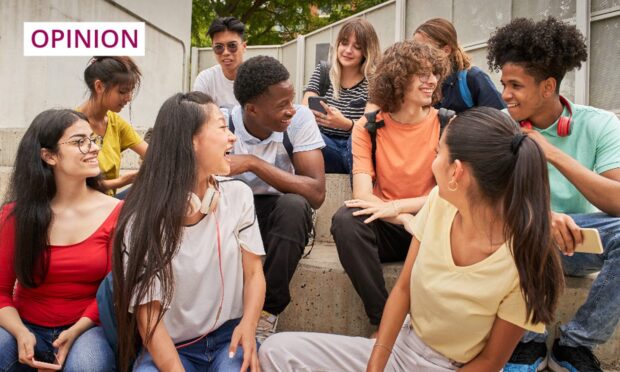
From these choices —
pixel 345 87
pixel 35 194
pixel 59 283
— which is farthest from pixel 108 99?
pixel 345 87

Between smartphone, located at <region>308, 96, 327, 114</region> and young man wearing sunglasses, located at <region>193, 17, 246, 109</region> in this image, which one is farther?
young man wearing sunglasses, located at <region>193, 17, 246, 109</region>

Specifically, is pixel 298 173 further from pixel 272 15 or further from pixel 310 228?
pixel 272 15

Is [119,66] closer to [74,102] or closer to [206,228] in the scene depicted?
[206,228]

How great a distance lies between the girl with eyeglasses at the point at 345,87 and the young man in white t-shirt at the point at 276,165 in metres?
0.72

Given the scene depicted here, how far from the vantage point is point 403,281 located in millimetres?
1844

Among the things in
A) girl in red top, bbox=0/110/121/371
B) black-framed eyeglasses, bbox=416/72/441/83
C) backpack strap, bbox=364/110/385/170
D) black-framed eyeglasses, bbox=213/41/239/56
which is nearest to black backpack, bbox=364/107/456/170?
backpack strap, bbox=364/110/385/170

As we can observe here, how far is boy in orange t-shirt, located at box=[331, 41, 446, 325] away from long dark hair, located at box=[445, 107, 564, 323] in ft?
2.69

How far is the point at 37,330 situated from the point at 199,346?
0.66 meters

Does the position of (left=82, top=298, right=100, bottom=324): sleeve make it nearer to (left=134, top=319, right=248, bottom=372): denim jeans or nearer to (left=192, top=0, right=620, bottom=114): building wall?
(left=134, top=319, right=248, bottom=372): denim jeans

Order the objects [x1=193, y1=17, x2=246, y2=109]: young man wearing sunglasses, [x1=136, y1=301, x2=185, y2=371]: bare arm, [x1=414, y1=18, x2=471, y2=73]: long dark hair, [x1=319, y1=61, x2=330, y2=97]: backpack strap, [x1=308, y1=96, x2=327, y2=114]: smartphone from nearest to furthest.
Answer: [x1=136, y1=301, x2=185, y2=371]: bare arm
[x1=414, y1=18, x2=471, y2=73]: long dark hair
[x1=308, y1=96, x2=327, y2=114]: smartphone
[x1=319, y1=61, x2=330, y2=97]: backpack strap
[x1=193, y1=17, x2=246, y2=109]: young man wearing sunglasses

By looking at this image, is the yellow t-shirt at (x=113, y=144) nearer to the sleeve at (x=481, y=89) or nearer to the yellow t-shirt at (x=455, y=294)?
the yellow t-shirt at (x=455, y=294)

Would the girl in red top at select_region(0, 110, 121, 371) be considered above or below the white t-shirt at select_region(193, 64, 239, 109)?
below

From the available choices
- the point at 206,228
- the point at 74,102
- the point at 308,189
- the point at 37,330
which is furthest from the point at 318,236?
the point at 74,102

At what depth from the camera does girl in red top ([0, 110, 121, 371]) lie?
190 cm
